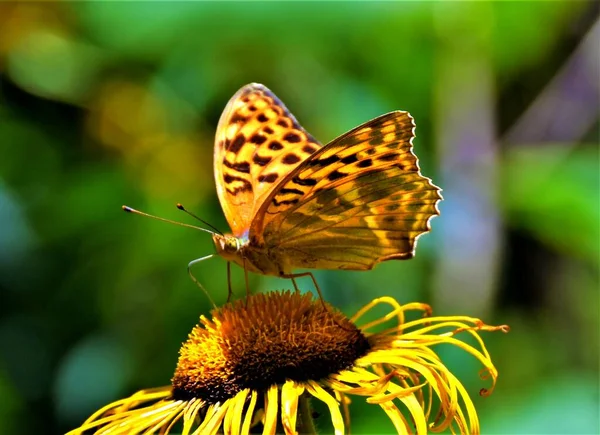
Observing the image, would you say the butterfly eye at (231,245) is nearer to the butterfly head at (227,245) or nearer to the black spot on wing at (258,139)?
the butterfly head at (227,245)

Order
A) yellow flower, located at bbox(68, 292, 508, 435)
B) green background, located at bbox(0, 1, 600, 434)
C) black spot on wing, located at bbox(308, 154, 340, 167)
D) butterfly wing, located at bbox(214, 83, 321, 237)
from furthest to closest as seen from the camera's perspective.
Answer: green background, located at bbox(0, 1, 600, 434) → butterfly wing, located at bbox(214, 83, 321, 237) → black spot on wing, located at bbox(308, 154, 340, 167) → yellow flower, located at bbox(68, 292, 508, 435)

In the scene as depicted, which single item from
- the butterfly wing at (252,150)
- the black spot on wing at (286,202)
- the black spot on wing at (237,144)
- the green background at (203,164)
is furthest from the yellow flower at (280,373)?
the green background at (203,164)

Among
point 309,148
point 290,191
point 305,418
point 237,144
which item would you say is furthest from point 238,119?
point 305,418

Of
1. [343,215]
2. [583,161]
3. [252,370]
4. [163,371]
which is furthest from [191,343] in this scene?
[583,161]

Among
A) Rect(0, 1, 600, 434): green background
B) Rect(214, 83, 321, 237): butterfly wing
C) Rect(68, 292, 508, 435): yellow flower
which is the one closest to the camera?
Rect(68, 292, 508, 435): yellow flower

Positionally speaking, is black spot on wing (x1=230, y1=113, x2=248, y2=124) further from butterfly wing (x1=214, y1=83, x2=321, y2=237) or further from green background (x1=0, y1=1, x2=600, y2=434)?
green background (x1=0, y1=1, x2=600, y2=434)

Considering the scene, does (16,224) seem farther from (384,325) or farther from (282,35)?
(384,325)

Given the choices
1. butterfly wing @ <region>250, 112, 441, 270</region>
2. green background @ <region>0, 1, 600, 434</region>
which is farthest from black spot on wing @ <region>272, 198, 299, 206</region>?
green background @ <region>0, 1, 600, 434</region>
